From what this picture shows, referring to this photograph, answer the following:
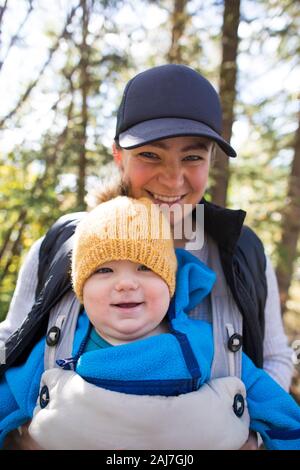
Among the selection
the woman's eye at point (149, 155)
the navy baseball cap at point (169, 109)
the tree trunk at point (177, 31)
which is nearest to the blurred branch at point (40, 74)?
the tree trunk at point (177, 31)

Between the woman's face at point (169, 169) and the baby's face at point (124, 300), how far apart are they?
1.58 feet

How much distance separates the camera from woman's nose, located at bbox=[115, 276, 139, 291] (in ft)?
5.66

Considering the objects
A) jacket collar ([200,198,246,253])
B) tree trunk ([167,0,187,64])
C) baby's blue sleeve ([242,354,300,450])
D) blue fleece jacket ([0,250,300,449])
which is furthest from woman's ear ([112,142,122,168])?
tree trunk ([167,0,187,64])

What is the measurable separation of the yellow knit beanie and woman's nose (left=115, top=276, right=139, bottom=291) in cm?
10

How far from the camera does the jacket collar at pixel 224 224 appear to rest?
2154 millimetres

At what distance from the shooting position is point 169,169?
81.4 inches

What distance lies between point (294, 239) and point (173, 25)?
11.3ft

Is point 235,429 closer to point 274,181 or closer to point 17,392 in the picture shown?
point 17,392

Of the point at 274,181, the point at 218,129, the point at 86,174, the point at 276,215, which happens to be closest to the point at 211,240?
the point at 218,129

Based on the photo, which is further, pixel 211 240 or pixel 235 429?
pixel 211 240

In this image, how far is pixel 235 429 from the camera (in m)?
1.68

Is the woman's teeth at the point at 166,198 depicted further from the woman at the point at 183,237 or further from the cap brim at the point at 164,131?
the cap brim at the point at 164,131

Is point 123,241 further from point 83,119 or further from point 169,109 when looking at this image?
point 83,119

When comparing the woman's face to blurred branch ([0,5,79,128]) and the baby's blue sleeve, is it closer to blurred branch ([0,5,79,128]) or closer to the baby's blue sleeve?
the baby's blue sleeve
